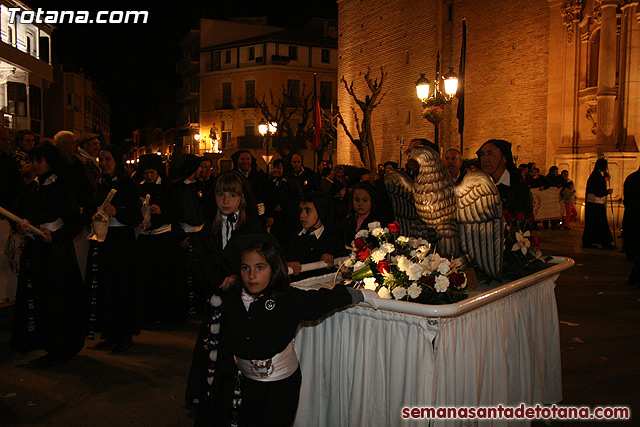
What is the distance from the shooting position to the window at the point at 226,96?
5400 cm

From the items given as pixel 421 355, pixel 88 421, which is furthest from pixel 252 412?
pixel 88 421

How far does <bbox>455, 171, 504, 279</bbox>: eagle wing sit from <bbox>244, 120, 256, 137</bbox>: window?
49824 millimetres

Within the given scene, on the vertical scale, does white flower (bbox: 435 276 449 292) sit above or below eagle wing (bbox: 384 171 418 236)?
below

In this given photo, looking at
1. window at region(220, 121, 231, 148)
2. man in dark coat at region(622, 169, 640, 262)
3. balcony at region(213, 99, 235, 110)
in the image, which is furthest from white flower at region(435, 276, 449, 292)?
balcony at region(213, 99, 235, 110)

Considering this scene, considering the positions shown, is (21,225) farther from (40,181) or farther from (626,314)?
(626,314)

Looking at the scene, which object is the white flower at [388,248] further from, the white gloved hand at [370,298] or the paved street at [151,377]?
the paved street at [151,377]

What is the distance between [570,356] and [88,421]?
4.41 m

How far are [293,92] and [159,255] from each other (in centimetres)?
4597

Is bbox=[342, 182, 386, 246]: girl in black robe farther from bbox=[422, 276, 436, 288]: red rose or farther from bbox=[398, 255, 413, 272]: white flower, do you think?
bbox=[422, 276, 436, 288]: red rose

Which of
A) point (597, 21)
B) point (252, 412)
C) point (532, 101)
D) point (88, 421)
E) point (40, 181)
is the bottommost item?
point (88, 421)

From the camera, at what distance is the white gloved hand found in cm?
342

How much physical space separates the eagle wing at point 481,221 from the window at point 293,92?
47.1 meters

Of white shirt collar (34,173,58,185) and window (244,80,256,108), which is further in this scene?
window (244,80,256,108)

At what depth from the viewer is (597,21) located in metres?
19.5
